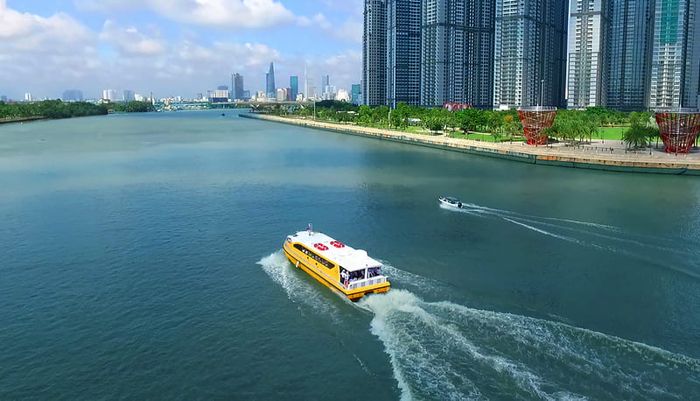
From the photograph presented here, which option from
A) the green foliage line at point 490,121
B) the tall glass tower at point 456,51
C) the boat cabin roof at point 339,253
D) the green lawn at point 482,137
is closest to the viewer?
the boat cabin roof at point 339,253

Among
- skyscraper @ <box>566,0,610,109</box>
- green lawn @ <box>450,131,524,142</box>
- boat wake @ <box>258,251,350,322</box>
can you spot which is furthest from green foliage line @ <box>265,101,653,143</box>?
boat wake @ <box>258,251,350,322</box>

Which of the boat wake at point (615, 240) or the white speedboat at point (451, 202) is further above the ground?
the white speedboat at point (451, 202)

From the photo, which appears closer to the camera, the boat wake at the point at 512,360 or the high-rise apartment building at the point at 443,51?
the boat wake at the point at 512,360

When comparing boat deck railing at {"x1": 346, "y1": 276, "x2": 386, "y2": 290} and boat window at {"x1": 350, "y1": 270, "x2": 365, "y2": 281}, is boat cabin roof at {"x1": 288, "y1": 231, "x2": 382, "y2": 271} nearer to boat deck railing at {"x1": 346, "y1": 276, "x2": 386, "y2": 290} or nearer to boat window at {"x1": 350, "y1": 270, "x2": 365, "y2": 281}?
boat window at {"x1": 350, "y1": 270, "x2": 365, "y2": 281}

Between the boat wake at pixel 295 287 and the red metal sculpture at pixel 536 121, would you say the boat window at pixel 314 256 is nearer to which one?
the boat wake at pixel 295 287

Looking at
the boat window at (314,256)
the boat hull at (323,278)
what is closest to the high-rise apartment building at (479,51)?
the boat hull at (323,278)

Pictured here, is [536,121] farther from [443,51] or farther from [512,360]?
[443,51]
